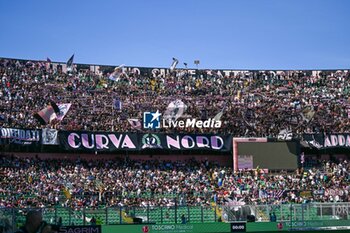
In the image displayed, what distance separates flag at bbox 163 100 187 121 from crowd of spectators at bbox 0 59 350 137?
2.49ft

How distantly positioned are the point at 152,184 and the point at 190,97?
1484 cm

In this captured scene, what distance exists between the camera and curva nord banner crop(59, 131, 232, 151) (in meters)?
50.8

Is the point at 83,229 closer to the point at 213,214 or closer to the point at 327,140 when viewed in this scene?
the point at 213,214

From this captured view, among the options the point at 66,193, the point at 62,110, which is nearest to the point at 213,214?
the point at 66,193

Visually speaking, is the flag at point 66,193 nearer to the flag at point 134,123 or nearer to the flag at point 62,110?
the flag at point 62,110

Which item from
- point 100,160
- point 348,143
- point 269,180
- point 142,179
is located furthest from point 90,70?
point 348,143

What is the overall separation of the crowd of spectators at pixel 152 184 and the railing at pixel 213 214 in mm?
12196

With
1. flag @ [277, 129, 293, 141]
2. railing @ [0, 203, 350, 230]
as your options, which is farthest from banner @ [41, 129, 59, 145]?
railing @ [0, 203, 350, 230]

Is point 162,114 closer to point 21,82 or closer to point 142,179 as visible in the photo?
point 142,179

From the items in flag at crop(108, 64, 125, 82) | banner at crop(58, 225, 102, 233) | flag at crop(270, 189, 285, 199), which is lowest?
banner at crop(58, 225, 102, 233)

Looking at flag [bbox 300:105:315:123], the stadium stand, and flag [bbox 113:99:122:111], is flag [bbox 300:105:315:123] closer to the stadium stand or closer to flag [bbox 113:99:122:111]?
the stadium stand

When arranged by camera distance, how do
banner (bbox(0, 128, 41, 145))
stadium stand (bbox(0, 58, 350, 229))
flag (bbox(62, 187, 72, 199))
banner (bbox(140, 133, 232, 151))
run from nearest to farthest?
flag (bbox(62, 187, 72, 199)) → stadium stand (bbox(0, 58, 350, 229)) → banner (bbox(0, 128, 41, 145)) → banner (bbox(140, 133, 232, 151))

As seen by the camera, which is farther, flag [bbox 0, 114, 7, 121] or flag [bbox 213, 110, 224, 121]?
flag [bbox 213, 110, 224, 121]

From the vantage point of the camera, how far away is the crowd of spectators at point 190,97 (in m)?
53.5
